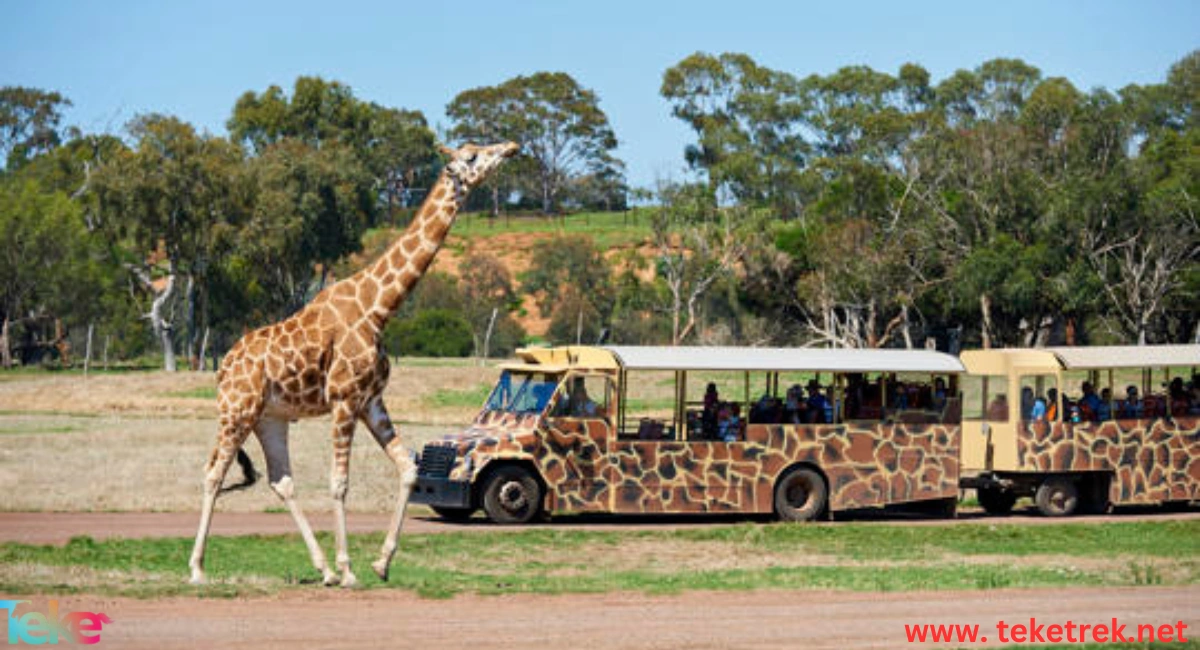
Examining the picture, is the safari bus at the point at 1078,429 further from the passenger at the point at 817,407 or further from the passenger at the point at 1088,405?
the passenger at the point at 817,407

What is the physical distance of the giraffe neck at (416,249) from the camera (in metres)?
16.9

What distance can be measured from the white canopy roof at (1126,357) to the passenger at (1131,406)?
80cm

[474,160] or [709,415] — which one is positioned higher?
[474,160]

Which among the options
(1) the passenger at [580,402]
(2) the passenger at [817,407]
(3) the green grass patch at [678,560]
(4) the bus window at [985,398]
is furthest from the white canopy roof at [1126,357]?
(1) the passenger at [580,402]

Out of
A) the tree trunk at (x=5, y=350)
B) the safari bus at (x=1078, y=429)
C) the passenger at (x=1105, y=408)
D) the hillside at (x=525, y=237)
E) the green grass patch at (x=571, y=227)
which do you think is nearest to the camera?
the safari bus at (x=1078, y=429)

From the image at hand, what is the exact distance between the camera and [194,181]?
6581 cm

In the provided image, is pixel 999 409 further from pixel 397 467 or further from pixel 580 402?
pixel 397 467

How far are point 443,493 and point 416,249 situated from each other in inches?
243

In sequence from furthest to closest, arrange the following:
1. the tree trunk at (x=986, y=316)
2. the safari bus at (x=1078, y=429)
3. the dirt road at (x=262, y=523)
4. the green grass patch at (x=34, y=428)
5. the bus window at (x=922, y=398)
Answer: the tree trunk at (x=986, y=316), the green grass patch at (x=34, y=428), the safari bus at (x=1078, y=429), the bus window at (x=922, y=398), the dirt road at (x=262, y=523)

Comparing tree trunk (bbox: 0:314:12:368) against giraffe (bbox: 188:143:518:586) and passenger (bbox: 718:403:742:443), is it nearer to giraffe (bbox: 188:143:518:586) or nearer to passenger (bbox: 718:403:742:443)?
passenger (bbox: 718:403:742:443)

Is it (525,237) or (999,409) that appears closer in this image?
(999,409)

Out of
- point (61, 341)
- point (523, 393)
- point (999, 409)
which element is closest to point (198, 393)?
A: point (61, 341)

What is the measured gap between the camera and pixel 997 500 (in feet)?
87.5

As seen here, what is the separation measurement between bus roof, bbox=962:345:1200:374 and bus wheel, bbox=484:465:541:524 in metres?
7.89
